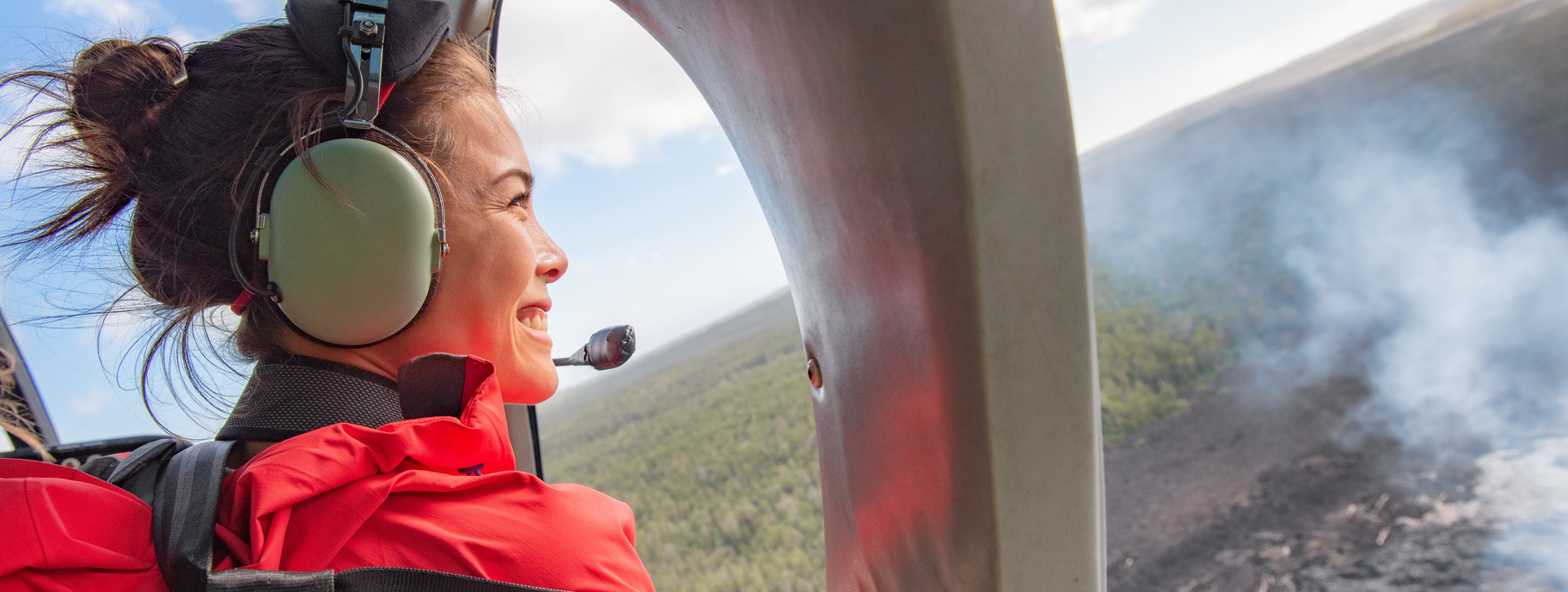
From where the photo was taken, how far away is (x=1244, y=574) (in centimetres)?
310

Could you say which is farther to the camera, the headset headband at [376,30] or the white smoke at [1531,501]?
the white smoke at [1531,501]

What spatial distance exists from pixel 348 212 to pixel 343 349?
16 centimetres

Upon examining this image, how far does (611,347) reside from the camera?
3.08 feet

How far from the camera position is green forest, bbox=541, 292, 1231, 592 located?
1.98 m

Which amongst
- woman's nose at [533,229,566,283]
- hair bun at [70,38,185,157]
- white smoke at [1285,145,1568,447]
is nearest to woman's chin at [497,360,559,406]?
woman's nose at [533,229,566,283]

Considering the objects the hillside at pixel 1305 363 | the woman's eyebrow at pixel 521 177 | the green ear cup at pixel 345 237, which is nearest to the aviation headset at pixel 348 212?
the green ear cup at pixel 345 237

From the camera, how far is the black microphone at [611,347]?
932 mm

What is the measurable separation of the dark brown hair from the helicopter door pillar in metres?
0.53

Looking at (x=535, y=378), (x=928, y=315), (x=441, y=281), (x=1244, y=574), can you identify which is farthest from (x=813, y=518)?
(x=1244, y=574)

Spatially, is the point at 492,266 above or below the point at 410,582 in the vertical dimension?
above

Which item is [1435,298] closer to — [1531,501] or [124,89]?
[1531,501]

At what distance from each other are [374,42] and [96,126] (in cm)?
35

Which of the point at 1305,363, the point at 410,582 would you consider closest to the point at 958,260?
the point at 410,582

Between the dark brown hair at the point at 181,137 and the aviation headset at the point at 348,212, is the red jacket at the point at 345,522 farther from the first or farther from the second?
the dark brown hair at the point at 181,137
